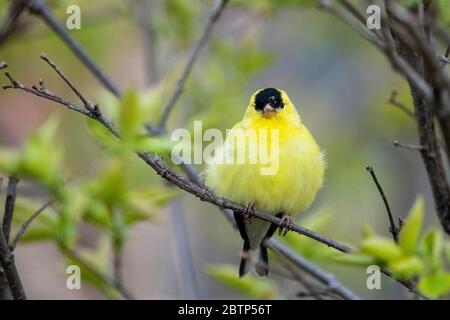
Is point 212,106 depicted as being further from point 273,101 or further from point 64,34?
point 64,34

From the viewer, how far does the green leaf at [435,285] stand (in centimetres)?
209

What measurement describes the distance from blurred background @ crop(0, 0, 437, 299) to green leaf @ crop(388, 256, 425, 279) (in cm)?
169

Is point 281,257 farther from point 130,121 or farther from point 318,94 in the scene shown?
point 318,94

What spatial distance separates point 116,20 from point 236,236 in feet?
6.55

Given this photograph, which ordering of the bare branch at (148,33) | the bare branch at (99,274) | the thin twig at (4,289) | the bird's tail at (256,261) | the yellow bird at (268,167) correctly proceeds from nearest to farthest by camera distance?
the thin twig at (4,289) < the bare branch at (99,274) < the yellow bird at (268,167) < the bird's tail at (256,261) < the bare branch at (148,33)

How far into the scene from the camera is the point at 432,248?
215 centimetres

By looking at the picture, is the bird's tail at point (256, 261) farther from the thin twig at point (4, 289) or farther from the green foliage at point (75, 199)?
the thin twig at point (4, 289)

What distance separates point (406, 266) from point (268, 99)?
1.57m

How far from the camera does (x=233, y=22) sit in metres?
6.29

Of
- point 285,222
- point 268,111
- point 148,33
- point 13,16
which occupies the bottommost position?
point 285,222

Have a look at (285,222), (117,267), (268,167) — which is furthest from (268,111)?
(117,267)

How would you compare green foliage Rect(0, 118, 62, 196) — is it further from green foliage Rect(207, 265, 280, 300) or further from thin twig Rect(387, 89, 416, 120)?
thin twig Rect(387, 89, 416, 120)

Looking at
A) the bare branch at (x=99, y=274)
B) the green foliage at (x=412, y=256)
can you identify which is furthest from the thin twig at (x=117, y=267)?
the green foliage at (x=412, y=256)

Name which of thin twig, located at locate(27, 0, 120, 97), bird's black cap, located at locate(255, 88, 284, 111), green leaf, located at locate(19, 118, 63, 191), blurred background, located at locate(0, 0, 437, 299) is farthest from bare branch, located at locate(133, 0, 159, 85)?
green leaf, located at locate(19, 118, 63, 191)
